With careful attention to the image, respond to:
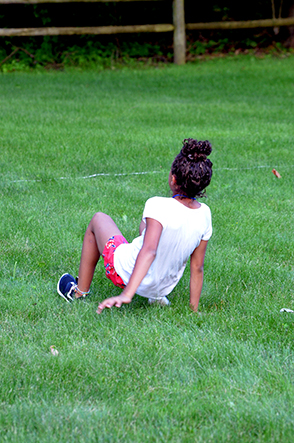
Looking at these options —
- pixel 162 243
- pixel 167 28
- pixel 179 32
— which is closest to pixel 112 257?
pixel 162 243

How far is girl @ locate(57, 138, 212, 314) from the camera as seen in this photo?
2.78 metres

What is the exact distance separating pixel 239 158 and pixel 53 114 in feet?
11.5

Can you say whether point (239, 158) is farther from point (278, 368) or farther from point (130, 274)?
point (278, 368)

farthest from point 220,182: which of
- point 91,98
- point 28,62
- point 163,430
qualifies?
Result: point 28,62

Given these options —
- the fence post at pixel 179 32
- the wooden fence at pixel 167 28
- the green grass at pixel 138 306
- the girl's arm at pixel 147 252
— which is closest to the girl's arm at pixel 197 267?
the green grass at pixel 138 306

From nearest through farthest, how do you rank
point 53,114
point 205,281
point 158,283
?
point 158,283, point 205,281, point 53,114

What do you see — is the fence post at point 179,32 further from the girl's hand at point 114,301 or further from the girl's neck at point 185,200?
the girl's hand at point 114,301

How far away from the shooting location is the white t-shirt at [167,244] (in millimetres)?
2824

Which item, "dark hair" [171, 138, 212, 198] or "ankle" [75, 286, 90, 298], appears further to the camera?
"ankle" [75, 286, 90, 298]

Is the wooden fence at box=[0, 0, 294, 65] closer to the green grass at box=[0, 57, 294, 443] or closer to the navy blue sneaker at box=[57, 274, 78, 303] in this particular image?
the green grass at box=[0, 57, 294, 443]

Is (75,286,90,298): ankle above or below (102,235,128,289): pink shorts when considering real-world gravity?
below

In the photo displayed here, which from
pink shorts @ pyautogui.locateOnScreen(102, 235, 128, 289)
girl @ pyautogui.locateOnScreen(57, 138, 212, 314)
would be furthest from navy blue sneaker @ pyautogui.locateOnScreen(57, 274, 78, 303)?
pink shorts @ pyautogui.locateOnScreen(102, 235, 128, 289)

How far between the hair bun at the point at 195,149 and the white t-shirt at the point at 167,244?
0.83 feet

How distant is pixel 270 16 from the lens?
17.7 metres
